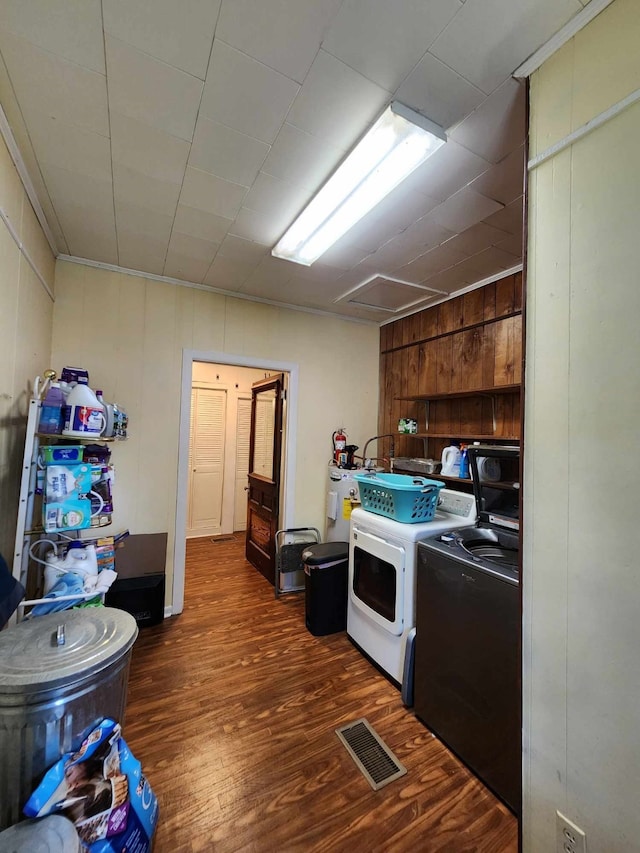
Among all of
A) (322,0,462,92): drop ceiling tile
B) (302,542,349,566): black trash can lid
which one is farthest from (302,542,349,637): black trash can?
(322,0,462,92): drop ceiling tile

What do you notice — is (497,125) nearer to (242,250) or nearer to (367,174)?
(367,174)

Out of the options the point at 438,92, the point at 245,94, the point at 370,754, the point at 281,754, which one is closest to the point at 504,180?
the point at 438,92

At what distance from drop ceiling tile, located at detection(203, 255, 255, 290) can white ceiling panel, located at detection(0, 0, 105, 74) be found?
4.37 feet

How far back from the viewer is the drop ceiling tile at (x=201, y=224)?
195 cm

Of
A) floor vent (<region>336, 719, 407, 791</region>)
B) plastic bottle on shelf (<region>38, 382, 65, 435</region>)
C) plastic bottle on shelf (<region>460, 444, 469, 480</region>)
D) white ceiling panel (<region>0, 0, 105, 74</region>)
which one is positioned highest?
white ceiling panel (<region>0, 0, 105, 74</region>)

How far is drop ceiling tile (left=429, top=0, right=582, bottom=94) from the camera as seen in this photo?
98 cm

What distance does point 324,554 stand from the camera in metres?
2.61

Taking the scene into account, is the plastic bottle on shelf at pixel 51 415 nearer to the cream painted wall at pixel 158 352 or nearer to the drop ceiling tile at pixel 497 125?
the cream painted wall at pixel 158 352

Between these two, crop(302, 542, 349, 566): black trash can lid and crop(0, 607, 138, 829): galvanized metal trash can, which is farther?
crop(302, 542, 349, 566): black trash can lid

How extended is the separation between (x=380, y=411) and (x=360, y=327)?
93 centimetres

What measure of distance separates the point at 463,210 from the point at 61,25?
1.78 meters

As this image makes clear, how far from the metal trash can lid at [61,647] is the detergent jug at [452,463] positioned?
2.27 m

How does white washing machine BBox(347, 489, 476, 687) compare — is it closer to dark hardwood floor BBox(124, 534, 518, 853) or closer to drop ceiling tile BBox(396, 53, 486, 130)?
dark hardwood floor BBox(124, 534, 518, 853)

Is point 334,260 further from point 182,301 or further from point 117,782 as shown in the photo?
point 117,782
